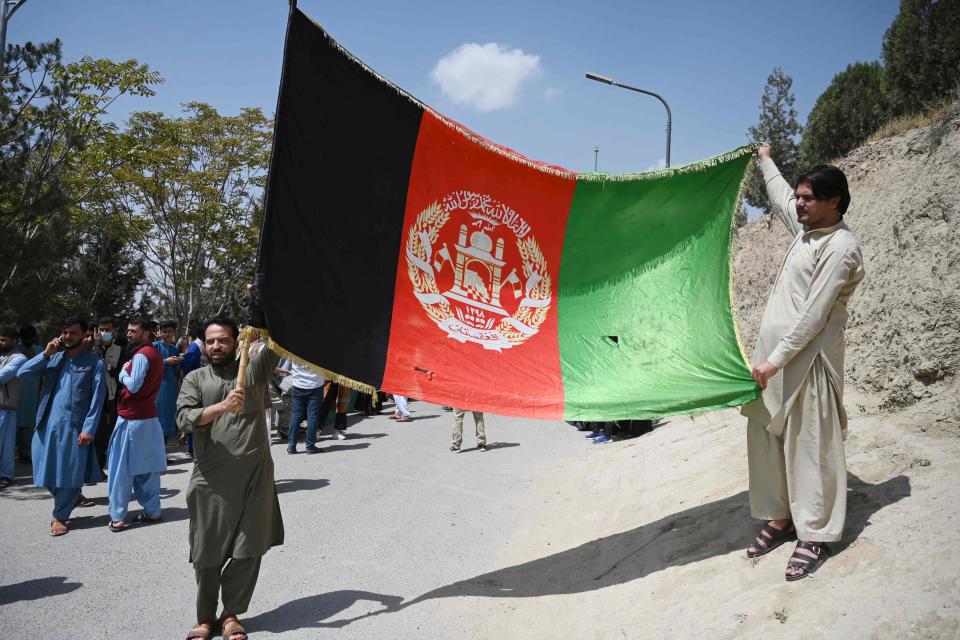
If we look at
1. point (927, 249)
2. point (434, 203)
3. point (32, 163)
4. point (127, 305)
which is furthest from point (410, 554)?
point (127, 305)

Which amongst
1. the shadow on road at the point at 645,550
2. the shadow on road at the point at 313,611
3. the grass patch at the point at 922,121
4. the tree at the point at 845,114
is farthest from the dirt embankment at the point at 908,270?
the tree at the point at 845,114

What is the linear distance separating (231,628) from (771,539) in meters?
3.44

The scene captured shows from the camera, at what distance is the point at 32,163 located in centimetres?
1194

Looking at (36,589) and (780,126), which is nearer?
(36,589)

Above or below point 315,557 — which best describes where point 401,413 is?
above

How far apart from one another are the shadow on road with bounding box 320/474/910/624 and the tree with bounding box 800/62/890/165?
772 inches

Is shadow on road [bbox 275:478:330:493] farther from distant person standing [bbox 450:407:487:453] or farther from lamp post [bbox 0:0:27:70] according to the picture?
lamp post [bbox 0:0:27:70]

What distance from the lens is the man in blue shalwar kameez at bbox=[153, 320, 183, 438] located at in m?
9.75

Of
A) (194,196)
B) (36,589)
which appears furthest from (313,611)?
(194,196)

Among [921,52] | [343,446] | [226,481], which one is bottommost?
[343,446]

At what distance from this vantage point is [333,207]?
4.29 m

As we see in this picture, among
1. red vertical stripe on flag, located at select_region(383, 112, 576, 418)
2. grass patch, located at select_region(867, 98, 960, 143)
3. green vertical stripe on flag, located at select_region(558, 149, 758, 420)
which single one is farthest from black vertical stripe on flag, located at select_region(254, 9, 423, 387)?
grass patch, located at select_region(867, 98, 960, 143)

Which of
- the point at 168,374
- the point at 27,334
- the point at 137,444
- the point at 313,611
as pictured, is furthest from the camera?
the point at 168,374

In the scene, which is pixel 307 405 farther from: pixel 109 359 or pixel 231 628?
pixel 231 628
